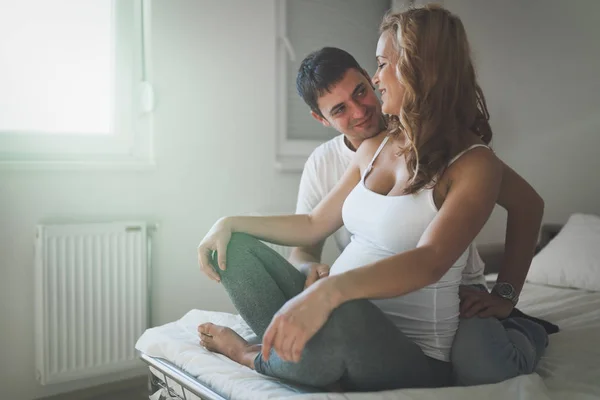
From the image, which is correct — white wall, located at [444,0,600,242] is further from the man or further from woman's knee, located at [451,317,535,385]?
woman's knee, located at [451,317,535,385]

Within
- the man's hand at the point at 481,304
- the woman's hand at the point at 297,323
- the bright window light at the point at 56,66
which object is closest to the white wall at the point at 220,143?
the bright window light at the point at 56,66

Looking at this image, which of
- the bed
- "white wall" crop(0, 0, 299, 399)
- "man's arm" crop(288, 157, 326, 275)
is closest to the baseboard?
"white wall" crop(0, 0, 299, 399)

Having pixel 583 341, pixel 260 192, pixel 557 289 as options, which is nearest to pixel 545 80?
pixel 557 289

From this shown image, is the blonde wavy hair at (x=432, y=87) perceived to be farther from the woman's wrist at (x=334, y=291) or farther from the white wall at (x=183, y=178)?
the white wall at (x=183, y=178)

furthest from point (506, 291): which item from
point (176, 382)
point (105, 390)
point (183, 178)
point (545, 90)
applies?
point (545, 90)

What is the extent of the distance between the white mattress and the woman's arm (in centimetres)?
18

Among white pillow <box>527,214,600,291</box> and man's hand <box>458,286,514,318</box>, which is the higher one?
man's hand <box>458,286,514,318</box>

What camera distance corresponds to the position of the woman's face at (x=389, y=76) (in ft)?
4.03

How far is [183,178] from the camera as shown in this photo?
2.26 m

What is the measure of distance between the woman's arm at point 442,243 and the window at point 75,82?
1349 millimetres

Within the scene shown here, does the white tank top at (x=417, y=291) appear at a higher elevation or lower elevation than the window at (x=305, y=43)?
lower

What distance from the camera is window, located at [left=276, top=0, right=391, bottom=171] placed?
2.54 meters

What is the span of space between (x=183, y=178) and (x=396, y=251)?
1.27m

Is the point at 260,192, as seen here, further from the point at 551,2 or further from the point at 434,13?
the point at 551,2
